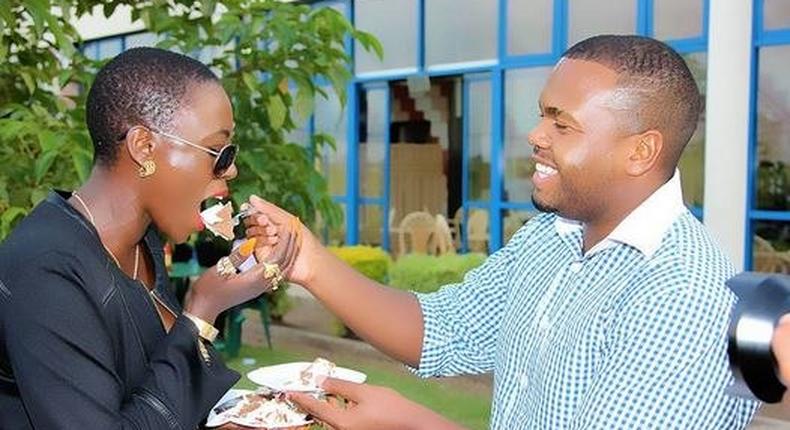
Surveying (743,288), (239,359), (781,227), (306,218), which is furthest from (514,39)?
(743,288)

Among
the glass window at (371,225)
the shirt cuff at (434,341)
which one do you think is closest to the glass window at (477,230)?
the glass window at (371,225)

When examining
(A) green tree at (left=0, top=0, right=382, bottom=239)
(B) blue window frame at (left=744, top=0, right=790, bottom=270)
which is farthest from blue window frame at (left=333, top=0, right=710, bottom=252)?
(A) green tree at (left=0, top=0, right=382, bottom=239)

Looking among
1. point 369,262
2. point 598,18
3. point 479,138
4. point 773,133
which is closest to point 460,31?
point 479,138

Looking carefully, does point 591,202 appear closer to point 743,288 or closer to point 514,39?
point 743,288

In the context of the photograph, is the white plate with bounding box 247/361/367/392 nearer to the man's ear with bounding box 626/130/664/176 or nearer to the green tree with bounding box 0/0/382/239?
the man's ear with bounding box 626/130/664/176

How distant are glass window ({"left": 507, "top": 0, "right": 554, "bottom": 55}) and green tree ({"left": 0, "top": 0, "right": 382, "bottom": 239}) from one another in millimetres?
7435

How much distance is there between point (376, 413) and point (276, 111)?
5.75 ft

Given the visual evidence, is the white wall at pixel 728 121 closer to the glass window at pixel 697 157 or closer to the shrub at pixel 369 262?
the glass window at pixel 697 157

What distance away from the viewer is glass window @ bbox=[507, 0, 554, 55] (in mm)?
10950

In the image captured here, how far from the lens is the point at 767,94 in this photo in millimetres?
9062

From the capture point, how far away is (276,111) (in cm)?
359

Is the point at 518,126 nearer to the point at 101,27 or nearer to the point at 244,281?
the point at 101,27

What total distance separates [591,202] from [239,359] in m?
7.06

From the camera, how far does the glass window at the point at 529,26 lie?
10.9 m
